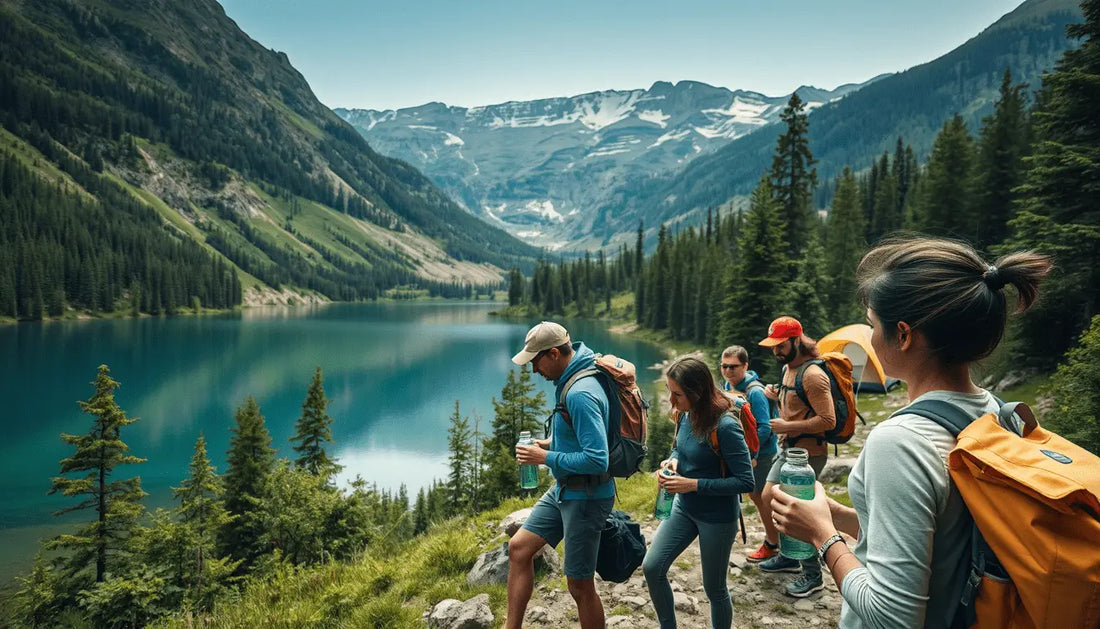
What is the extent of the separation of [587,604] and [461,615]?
2083 millimetres

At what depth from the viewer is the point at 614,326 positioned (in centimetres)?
10731

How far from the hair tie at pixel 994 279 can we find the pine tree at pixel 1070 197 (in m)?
17.8

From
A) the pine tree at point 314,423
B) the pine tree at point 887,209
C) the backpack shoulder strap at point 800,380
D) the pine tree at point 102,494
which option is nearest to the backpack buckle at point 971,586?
the backpack shoulder strap at point 800,380

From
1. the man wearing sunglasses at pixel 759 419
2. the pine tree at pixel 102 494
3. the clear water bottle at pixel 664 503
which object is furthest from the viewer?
the pine tree at pixel 102 494

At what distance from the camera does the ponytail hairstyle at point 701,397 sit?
4609 mm

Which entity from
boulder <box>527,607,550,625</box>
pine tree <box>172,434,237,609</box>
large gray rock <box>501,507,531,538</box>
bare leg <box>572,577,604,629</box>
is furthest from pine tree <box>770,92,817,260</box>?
pine tree <box>172,434,237,609</box>

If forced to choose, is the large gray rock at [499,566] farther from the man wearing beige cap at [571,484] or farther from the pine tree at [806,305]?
the pine tree at [806,305]

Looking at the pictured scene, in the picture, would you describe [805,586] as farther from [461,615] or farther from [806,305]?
[806,305]

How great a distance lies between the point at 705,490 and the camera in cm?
449

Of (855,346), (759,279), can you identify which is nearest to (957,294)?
(855,346)

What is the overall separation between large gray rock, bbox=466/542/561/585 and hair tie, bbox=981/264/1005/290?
6381mm

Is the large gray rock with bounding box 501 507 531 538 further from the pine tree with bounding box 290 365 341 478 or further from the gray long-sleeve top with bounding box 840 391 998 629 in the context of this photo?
the pine tree with bounding box 290 365 341 478

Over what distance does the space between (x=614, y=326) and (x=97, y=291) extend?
104647 mm

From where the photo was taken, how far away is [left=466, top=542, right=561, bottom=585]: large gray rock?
709cm
